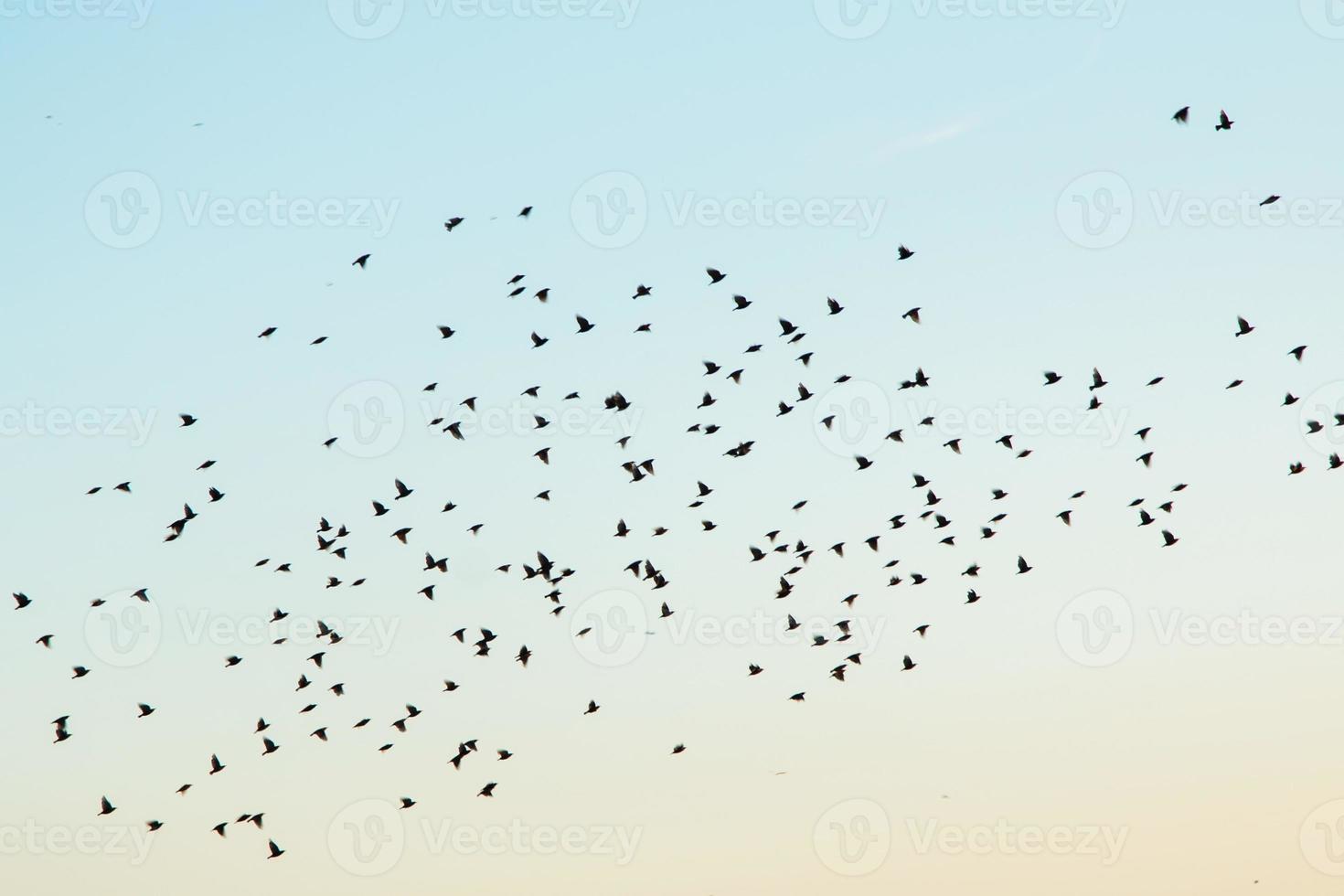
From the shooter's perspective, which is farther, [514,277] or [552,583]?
[552,583]

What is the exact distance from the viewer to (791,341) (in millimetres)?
75812

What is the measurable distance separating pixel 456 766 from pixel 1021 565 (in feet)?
74.9

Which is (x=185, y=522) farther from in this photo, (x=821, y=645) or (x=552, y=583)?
(x=821, y=645)

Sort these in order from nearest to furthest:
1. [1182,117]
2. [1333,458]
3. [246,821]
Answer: [1182,117] < [1333,458] < [246,821]

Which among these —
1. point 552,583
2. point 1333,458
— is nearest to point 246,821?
point 552,583

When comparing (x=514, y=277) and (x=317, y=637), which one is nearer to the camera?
(x=514, y=277)

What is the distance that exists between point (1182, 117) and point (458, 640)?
1348 inches

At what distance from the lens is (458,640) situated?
82.3 meters

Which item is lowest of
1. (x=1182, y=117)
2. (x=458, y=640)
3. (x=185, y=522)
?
(x=458, y=640)

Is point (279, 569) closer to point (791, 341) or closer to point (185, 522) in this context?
point (185, 522)

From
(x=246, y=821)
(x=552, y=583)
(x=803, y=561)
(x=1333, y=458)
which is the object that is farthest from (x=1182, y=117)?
(x=246, y=821)

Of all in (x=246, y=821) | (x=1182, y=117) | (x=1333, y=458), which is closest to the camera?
(x=1182, y=117)

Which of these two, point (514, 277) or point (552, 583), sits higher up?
point (514, 277)

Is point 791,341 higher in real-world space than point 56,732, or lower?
higher
